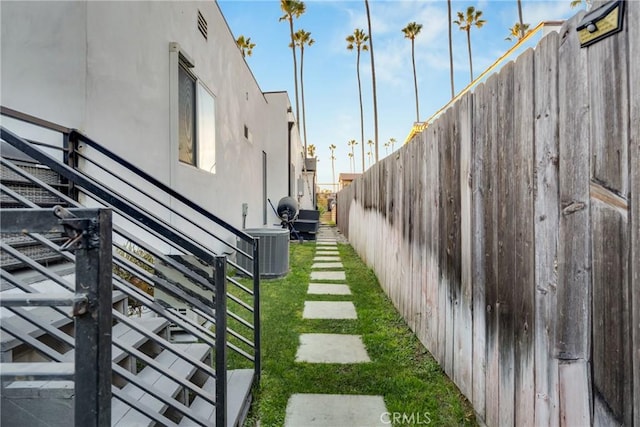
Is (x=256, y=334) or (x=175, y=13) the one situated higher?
(x=175, y=13)

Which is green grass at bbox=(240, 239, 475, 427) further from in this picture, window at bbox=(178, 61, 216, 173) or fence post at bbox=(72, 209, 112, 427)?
window at bbox=(178, 61, 216, 173)

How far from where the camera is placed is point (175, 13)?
4.24 metres

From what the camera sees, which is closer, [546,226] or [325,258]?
[546,226]

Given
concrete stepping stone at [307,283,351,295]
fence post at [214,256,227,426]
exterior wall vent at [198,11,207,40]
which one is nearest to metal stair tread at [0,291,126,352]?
fence post at [214,256,227,426]

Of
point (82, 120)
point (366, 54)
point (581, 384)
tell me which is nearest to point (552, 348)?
point (581, 384)

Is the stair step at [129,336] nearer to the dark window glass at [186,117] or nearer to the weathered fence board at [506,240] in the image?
the weathered fence board at [506,240]

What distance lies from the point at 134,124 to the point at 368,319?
2.93 metres

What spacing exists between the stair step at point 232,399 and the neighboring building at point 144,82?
6.67 ft

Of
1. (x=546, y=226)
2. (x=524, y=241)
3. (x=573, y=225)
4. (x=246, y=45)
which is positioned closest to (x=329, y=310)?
(x=524, y=241)

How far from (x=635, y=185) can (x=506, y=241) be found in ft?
2.35

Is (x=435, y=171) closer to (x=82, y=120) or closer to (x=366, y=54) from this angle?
(x=82, y=120)

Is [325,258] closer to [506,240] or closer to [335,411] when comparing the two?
[335,411]

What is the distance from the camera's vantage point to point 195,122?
496 centimetres

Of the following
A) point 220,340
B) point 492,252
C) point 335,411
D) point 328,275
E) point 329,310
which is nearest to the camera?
point 220,340
